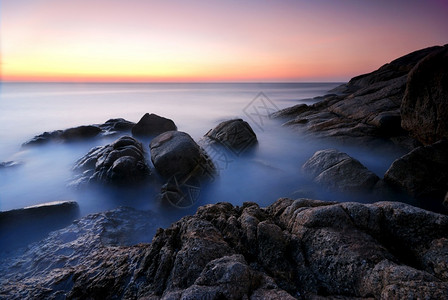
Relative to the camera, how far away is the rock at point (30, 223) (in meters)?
5.88

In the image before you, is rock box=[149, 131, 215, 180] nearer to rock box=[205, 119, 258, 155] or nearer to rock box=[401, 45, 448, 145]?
rock box=[205, 119, 258, 155]

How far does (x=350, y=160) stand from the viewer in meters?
7.79

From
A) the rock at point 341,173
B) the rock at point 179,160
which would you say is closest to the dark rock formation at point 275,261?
the rock at point 341,173

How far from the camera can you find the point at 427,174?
6.84 metres

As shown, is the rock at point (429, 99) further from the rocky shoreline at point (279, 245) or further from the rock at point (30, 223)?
the rock at point (30, 223)

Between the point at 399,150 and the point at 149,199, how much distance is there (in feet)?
36.2

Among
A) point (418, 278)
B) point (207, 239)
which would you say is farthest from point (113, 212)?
point (418, 278)

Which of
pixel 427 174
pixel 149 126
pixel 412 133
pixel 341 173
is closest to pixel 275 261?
pixel 341 173

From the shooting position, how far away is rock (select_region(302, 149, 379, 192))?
289 inches

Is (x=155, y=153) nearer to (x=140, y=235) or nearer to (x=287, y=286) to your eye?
(x=140, y=235)

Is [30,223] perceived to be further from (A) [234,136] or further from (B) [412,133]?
(B) [412,133]

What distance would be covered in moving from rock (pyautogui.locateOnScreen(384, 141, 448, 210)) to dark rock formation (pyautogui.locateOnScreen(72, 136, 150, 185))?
8861 millimetres

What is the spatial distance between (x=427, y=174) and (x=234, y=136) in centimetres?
815

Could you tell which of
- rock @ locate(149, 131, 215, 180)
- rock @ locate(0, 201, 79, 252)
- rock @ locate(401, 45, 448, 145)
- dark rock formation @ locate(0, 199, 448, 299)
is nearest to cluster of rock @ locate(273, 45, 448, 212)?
rock @ locate(401, 45, 448, 145)
